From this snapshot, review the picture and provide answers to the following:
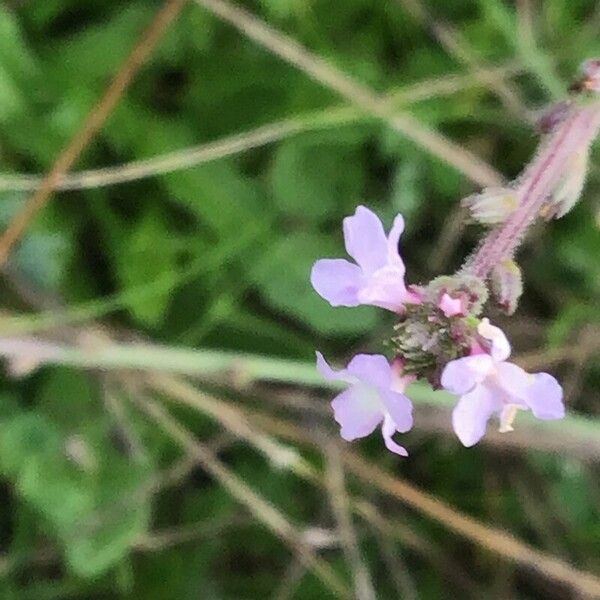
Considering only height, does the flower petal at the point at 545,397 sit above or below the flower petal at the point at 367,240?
below

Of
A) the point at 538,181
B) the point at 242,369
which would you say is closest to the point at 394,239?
the point at 538,181

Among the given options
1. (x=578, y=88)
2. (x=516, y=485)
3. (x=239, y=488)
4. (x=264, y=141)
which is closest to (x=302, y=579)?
(x=239, y=488)

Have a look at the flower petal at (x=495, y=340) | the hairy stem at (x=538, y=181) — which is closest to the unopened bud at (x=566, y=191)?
the hairy stem at (x=538, y=181)

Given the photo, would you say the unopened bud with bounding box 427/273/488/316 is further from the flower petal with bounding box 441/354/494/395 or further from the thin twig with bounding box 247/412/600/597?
the thin twig with bounding box 247/412/600/597

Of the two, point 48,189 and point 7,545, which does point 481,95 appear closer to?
point 48,189

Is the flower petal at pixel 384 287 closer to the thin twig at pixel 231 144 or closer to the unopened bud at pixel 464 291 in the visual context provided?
the unopened bud at pixel 464 291

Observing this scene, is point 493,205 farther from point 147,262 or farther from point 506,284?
point 147,262

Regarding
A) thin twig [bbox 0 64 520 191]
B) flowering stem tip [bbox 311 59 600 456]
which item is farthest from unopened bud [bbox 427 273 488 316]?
thin twig [bbox 0 64 520 191]
